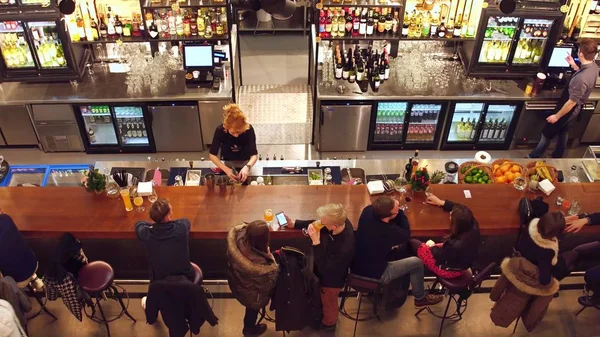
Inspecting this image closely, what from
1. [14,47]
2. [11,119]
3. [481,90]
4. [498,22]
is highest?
[498,22]

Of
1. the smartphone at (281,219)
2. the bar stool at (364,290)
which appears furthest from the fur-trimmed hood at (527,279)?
the smartphone at (281,219)

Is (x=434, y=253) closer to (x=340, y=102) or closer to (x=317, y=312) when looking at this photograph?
(x=317, y=312)

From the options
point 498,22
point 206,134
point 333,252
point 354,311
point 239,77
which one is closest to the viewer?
point 333,252

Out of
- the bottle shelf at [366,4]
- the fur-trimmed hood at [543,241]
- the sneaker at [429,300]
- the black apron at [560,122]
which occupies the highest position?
the bottle shelf at [366,4]

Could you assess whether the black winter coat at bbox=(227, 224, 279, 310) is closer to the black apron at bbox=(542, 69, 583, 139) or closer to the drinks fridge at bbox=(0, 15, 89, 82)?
the drinks fridge at bbox=(0, 15, 89, 82)

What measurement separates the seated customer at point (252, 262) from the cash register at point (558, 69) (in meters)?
5.40

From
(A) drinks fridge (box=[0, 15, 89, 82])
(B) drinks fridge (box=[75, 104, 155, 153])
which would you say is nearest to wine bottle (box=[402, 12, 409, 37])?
(B) drinks fridge (box=[75, 104, 155, 153])

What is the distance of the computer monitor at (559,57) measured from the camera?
23.0ft

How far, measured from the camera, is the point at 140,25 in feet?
23.1

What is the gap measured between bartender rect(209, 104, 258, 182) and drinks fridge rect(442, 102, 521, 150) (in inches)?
129

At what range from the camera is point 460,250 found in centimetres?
376

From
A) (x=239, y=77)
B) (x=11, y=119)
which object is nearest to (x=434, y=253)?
(x=239, y=77)

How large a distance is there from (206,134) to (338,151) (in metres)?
1.89

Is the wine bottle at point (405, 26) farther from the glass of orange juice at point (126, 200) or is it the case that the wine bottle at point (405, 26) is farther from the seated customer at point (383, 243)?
the glass of orange juice at point (126, 200)
